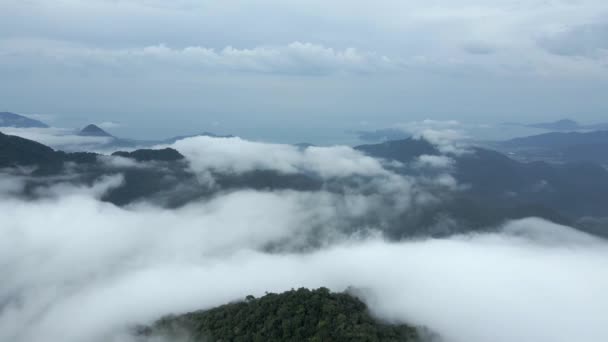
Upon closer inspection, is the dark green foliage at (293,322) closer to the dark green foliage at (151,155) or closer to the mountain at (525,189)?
the dark green foliage at (151,155)

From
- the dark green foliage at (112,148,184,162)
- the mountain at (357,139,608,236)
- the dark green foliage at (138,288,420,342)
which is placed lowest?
the mountain at (357,139,608,236)

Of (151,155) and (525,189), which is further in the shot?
(525,189)

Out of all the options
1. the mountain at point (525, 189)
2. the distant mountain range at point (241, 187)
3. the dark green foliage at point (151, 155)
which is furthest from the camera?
the mountain at point (525, 189)

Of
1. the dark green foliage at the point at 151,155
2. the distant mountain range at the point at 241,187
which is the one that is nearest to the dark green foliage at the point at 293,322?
the distant mountain range at the point at 241,187

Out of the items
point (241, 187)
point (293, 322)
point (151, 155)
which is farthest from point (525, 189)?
point (293, 322)

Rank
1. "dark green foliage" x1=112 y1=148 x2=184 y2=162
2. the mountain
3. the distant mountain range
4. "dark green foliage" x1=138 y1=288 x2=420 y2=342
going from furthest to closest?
the mountain → "dark green foliage" x1=112 y1=148 x2=184 y2=162 → the distant mountain range → "dark green foliage" x1=138 y1=288 x2=420 y2=342

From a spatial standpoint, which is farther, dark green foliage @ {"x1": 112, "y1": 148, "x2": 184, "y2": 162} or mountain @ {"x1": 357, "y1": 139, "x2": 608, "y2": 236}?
mountain @ {"x1": 357, "y1": 139, "x2": 608, "y2": 236}

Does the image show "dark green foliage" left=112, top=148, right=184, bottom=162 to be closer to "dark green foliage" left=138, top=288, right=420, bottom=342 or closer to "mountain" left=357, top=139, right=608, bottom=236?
"mountain" left=357, top=139, right=608, bottom=236

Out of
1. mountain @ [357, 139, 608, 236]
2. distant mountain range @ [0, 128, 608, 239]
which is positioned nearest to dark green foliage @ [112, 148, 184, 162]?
distant mountain range @ [0, 128, 608, 239]

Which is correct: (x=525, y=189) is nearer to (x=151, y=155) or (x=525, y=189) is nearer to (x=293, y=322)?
(x=151, y=155)
